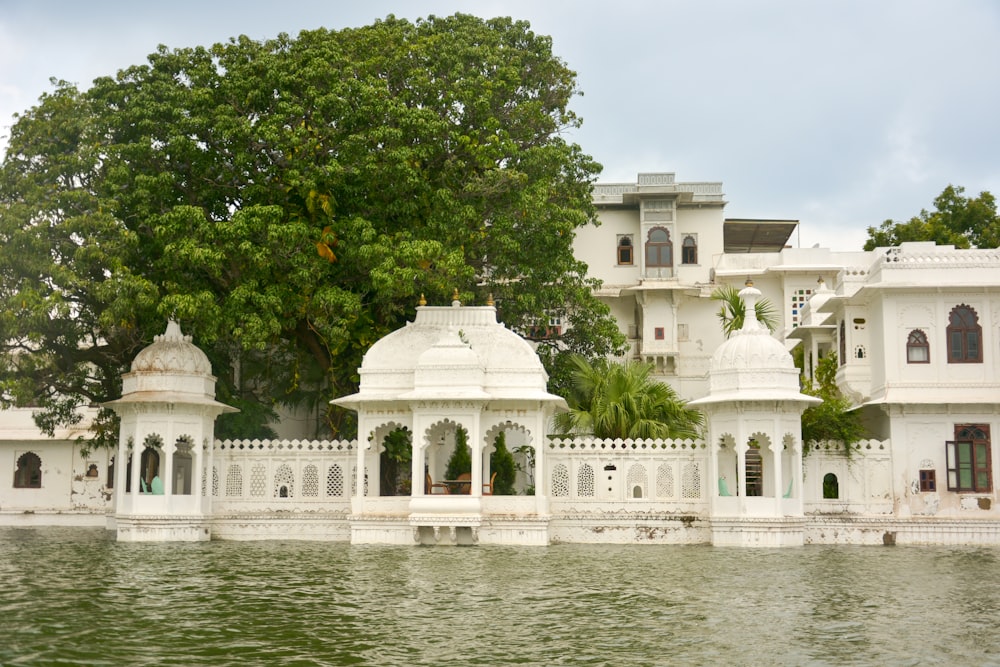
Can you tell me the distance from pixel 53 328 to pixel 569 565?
12.3 metres

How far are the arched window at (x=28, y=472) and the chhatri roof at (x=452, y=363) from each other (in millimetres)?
17426

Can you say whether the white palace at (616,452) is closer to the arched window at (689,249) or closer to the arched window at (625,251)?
the arched window at (689,249)

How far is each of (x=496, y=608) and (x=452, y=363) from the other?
33.1ft

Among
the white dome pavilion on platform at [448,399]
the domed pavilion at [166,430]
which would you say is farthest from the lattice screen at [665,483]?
the domed pavilion at [166,430]

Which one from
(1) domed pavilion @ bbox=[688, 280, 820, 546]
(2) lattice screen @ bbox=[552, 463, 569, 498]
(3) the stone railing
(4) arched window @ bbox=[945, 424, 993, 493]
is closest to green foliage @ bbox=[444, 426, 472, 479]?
(3) the stone railing

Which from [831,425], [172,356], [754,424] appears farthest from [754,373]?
[172,356]

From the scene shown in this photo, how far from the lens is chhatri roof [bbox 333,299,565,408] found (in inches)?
876

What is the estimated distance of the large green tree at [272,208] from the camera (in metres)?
22.7

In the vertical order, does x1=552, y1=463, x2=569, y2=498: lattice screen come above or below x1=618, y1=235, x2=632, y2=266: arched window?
below

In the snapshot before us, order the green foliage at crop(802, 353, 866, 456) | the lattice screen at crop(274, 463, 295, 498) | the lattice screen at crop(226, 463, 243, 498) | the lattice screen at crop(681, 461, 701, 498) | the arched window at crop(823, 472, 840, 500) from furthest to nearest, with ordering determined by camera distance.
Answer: the arched window at crop(823, 472, 840, 500) < the lattice screen at crop(226, 463, 243, 498) < the lattice screen at crop(274, 463, 295, 498) < the green foliage at crop(802, 353, 866, 456) < the lattice screen at crop(681, 461, 701, 498)

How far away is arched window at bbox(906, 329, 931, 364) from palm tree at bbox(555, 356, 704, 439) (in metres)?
4.93

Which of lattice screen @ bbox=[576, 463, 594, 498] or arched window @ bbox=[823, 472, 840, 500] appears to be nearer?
lattice screen @ bbox=[576, 463, 594, 498]

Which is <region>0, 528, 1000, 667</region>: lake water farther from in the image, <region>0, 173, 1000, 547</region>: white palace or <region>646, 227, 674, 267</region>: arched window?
<region>646, 227, 674, 267</region>: arched window

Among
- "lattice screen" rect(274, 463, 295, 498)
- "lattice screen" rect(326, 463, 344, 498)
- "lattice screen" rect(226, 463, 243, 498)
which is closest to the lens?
"lattice screen" rect(326, 463, 344, 498)
